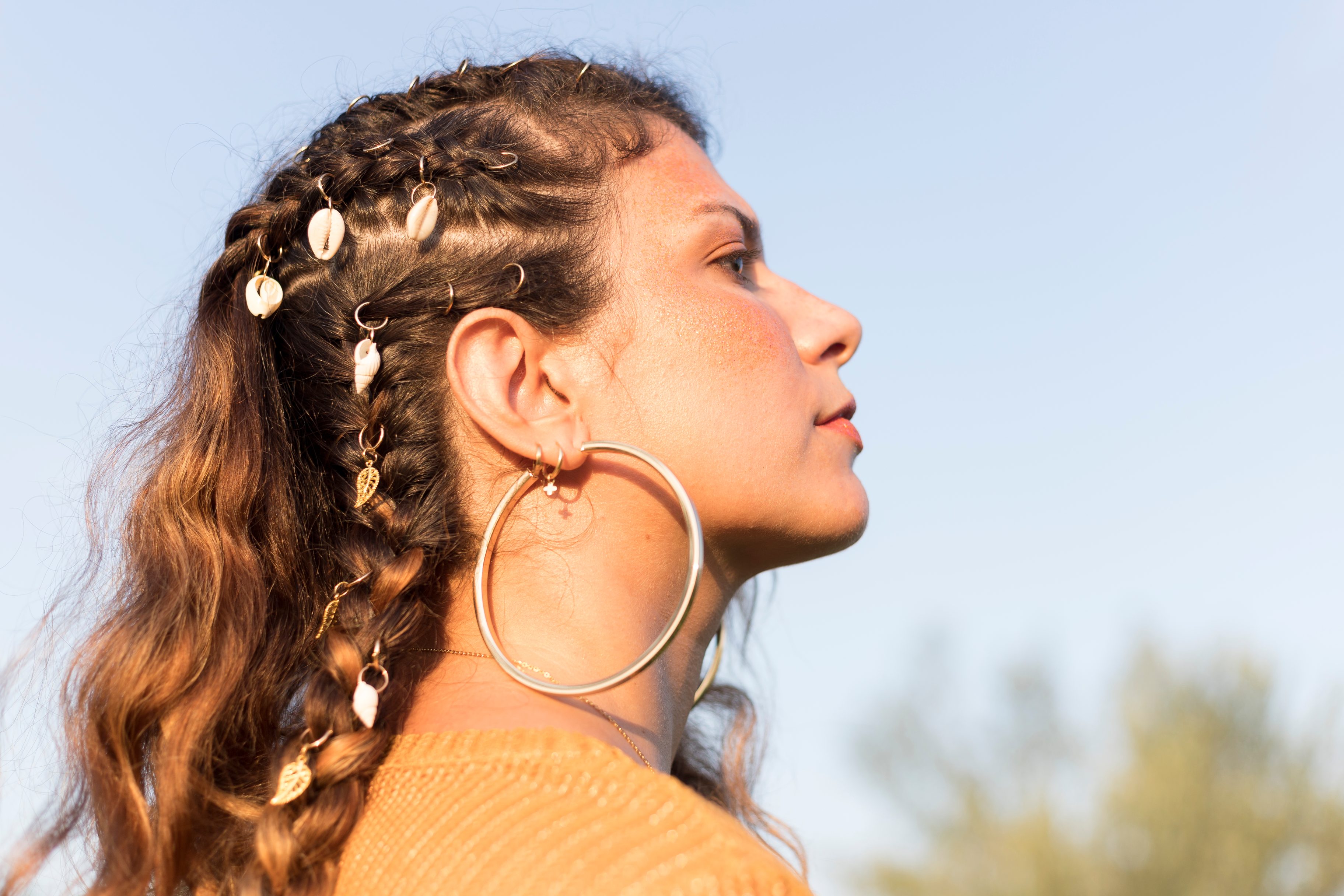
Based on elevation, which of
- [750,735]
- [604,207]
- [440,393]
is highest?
[604,207]

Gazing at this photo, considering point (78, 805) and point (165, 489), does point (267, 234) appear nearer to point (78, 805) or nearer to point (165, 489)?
point (165, 489)

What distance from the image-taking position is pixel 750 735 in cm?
303

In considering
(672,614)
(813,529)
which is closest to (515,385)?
(672,614)

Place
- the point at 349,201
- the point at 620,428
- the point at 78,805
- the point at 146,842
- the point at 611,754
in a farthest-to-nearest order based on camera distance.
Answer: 1. the point at 349,201
2. the point at 620,428
3. the point at 78,805
4. the point at 146,842
5. the point at 611,754

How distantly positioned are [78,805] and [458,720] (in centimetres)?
66

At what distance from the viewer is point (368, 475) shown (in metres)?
1.84

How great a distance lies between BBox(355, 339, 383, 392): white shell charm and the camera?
1.86m

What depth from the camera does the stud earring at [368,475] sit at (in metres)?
1.84

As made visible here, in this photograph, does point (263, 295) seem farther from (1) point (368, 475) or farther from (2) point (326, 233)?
(1) point (368, 475)

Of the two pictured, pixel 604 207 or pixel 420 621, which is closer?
pixel 420 621

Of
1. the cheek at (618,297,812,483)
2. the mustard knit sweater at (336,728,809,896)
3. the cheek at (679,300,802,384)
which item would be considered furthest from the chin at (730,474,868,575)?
the mustard knit sweater at (336,728,809,896)

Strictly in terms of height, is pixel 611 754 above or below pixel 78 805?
above

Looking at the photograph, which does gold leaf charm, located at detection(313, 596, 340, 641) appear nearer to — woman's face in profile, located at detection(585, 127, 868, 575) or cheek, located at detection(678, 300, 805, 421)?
woman's face in profile, located at detection(585, 127, 868, 575)

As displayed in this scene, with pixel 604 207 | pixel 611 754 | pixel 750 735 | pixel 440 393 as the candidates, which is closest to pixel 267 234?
pixel 440 393
